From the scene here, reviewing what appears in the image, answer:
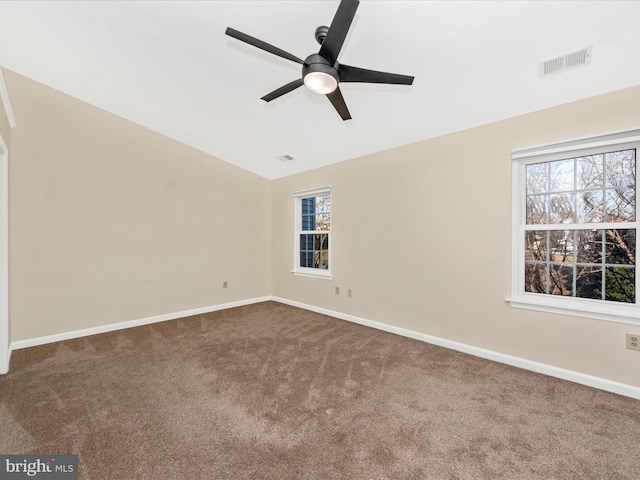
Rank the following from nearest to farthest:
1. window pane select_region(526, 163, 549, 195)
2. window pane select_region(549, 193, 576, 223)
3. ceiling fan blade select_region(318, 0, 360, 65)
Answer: ceiling fan blade select_region(318, 0, 360, 65), window pane select_region(549, 193, 576, 223), window pane select_region(526, 163, 549, 195)

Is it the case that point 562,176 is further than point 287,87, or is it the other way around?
point 562,176

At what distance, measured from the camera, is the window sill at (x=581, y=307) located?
85.5 inches

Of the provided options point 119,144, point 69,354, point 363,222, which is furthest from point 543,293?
point 119,144

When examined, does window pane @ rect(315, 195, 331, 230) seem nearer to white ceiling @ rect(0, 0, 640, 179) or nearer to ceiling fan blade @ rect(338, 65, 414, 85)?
white ceiling @ rect(0, 0, 640, 179)

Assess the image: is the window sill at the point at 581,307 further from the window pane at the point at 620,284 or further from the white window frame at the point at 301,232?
the white window frame at the point at 301,232

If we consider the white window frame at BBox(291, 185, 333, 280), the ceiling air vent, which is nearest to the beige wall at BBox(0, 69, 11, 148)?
the white window frame at BBox(291, 185, 333, 280)

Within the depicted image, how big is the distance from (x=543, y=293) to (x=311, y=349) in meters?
2.33

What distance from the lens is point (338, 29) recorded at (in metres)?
1.50

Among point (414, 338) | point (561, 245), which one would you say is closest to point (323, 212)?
point (414, 338)

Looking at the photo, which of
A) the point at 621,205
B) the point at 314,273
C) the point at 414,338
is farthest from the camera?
the point at 314,273

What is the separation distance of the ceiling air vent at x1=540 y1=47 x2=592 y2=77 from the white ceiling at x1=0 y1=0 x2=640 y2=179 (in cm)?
5

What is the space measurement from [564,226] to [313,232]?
126 inches

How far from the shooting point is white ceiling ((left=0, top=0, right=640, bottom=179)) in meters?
1.85

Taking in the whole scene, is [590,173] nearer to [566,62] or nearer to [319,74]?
[566,62]
